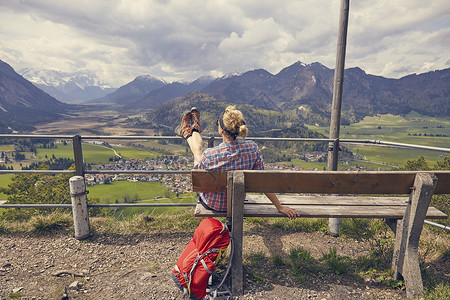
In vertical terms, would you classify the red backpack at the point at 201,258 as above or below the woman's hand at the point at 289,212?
below

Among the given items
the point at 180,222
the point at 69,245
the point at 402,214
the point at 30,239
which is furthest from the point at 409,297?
the point at 30,239

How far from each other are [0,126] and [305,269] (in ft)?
647

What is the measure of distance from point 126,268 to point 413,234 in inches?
135

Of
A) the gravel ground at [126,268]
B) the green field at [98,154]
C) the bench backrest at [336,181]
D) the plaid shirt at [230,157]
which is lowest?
the green field at [98,154]

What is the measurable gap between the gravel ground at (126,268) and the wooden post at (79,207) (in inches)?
5.9

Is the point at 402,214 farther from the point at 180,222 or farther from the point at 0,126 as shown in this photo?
the point at 0,126

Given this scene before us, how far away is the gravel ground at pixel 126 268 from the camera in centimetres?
266

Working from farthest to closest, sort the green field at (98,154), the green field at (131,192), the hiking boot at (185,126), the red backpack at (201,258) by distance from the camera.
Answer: the green field at (98,154), the green field at (131,192), the hiking boot at (185,126), the red backpack at (201,258)

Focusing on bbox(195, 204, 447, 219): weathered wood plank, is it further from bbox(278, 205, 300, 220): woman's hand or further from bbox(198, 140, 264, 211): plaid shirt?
bbox(198, 140, 264, 211): plaid shirt

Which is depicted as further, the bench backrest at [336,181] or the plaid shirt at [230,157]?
the plaid shirt at [230,157]

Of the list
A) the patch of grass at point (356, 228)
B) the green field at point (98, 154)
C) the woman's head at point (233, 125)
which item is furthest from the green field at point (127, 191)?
the woman's head at point (233, 125)

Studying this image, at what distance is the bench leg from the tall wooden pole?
1.22 meters

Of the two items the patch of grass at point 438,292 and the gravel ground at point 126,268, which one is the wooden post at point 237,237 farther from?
the patch of grass at point 438,292

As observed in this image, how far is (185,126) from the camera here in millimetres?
3730
